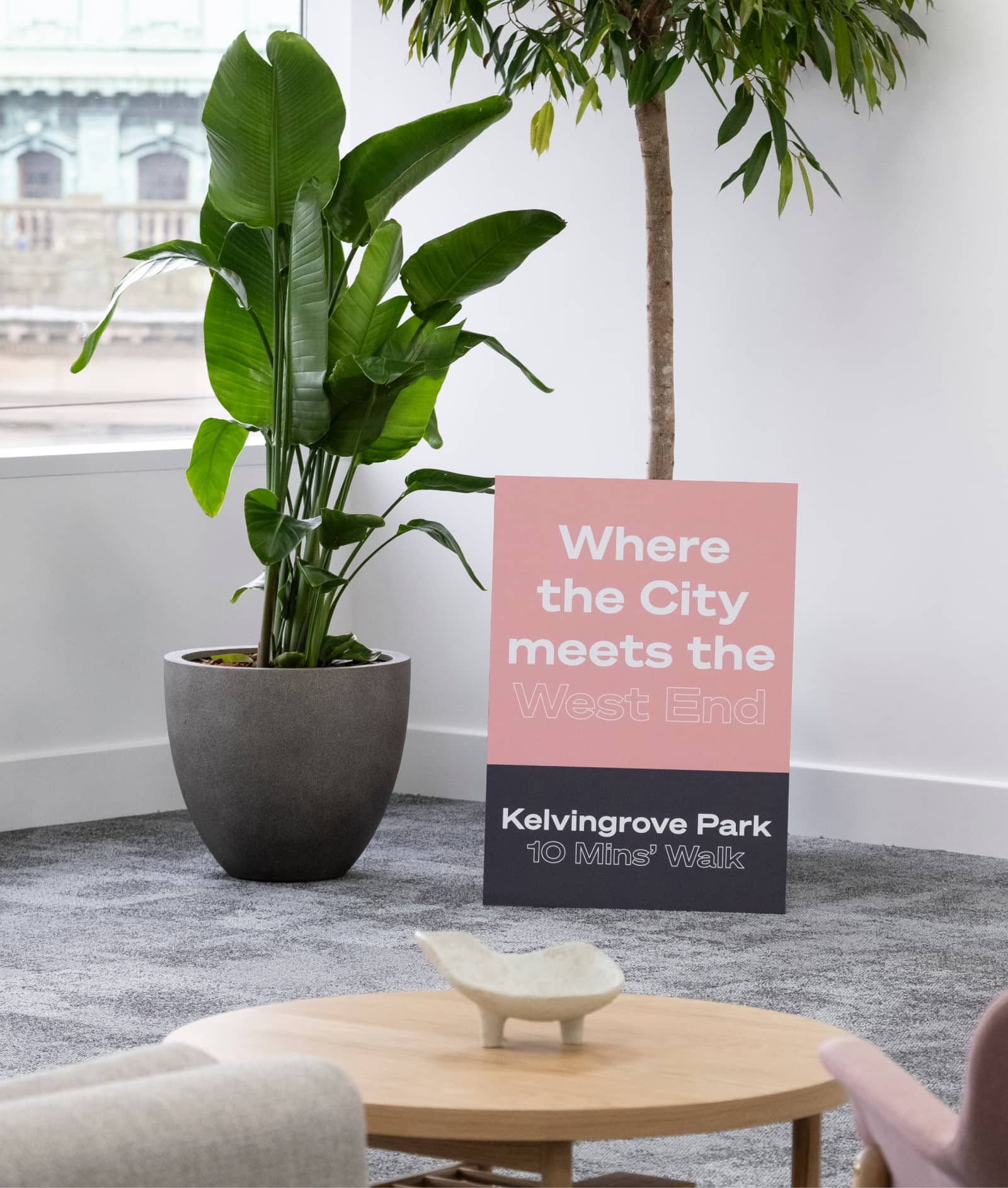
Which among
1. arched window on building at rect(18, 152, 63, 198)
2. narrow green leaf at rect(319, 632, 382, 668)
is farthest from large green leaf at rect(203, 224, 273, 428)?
arched window on building at rect(18, 152, 63, 198)

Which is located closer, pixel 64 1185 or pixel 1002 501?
pixel 64 1185

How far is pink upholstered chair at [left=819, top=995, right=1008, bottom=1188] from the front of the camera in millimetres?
1484

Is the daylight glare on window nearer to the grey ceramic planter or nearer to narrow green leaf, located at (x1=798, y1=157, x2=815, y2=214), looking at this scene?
the grey ceramic planter

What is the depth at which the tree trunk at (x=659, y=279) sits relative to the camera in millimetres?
4277

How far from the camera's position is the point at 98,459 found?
4.89m

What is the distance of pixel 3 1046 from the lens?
2.86 m

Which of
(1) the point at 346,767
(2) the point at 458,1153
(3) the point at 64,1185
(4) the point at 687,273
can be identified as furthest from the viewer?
(4) the point at 687,273

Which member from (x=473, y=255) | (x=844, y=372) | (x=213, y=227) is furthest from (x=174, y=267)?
(x=844, y=372)

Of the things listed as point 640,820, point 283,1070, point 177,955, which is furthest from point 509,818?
point 283,1070

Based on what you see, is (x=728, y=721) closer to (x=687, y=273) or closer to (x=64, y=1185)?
(x=687, y=273)

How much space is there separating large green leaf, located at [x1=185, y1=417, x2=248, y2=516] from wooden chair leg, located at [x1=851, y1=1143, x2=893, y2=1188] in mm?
2748

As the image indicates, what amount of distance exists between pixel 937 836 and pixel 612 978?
9.27 ft

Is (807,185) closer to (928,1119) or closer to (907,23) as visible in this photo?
(907,23)

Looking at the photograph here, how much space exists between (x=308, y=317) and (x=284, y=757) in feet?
3.03
